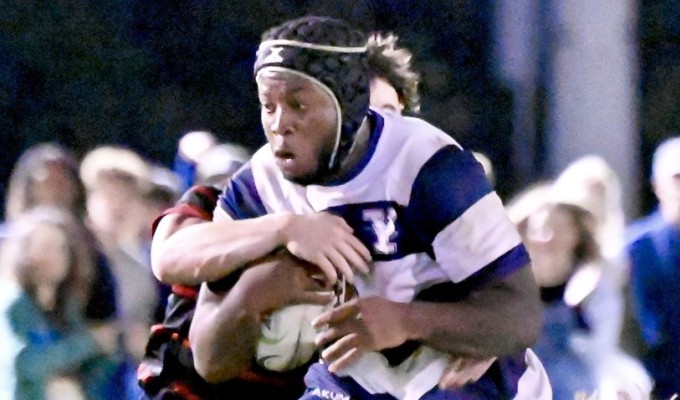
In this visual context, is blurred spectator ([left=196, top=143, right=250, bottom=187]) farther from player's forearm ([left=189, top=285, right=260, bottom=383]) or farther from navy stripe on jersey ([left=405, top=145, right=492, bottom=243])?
navy stripe on jersey ([left=405, top=145, right=492, bottom=243])

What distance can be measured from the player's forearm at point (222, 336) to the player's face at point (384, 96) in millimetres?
589

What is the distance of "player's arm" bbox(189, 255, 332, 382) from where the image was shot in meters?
2.95

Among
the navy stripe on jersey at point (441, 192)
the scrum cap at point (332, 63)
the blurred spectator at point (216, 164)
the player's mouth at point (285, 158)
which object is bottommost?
the blurred spectator at point (216, 164)

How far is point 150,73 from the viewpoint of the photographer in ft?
27.2

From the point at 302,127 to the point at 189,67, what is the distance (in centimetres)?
547

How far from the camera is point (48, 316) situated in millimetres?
5074

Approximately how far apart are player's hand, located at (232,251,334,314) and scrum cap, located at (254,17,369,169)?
19 cm

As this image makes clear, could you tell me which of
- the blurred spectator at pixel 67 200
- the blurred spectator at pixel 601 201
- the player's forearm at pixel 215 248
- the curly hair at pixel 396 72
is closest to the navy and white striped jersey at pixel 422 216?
the player's forearm at pixel 215 248

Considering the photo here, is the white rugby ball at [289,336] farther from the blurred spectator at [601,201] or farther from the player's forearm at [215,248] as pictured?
the blurred spectator at [601,201]

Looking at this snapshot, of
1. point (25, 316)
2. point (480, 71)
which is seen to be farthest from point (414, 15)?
point (25, 316)

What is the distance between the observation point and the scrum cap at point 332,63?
9.45ft

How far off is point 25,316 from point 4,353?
13 centimetres

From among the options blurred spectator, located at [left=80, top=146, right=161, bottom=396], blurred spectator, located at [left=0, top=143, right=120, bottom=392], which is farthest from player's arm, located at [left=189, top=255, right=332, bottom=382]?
blurred spectator, located at [left=0, top=143, right=120, bottom=392]

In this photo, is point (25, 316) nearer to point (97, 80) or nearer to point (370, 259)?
point (370, 259)
